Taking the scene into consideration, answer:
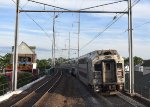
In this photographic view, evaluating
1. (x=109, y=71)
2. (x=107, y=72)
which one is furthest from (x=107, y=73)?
(x=109, y=71)

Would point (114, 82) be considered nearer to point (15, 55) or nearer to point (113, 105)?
point (113, 105)

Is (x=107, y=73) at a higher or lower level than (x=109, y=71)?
lower

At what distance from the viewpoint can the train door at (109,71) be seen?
1198 inches

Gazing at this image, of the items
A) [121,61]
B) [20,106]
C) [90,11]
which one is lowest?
[20,106]

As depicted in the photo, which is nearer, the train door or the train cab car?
the train cab car

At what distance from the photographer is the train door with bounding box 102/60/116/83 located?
99.8 ft

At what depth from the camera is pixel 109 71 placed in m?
30.6

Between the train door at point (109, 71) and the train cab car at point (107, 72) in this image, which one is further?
the train door at point (109, 71)

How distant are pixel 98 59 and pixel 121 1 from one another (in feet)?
18.4

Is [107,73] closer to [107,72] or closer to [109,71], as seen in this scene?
[107,72]

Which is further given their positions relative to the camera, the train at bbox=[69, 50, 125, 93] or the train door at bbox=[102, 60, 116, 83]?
the train door at bbox=[102, 60, 116, 83]

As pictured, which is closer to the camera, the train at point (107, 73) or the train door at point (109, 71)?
the train at point (107, 73)

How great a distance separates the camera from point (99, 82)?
99.8ft

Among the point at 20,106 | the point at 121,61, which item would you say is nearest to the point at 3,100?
the point at 20,106
